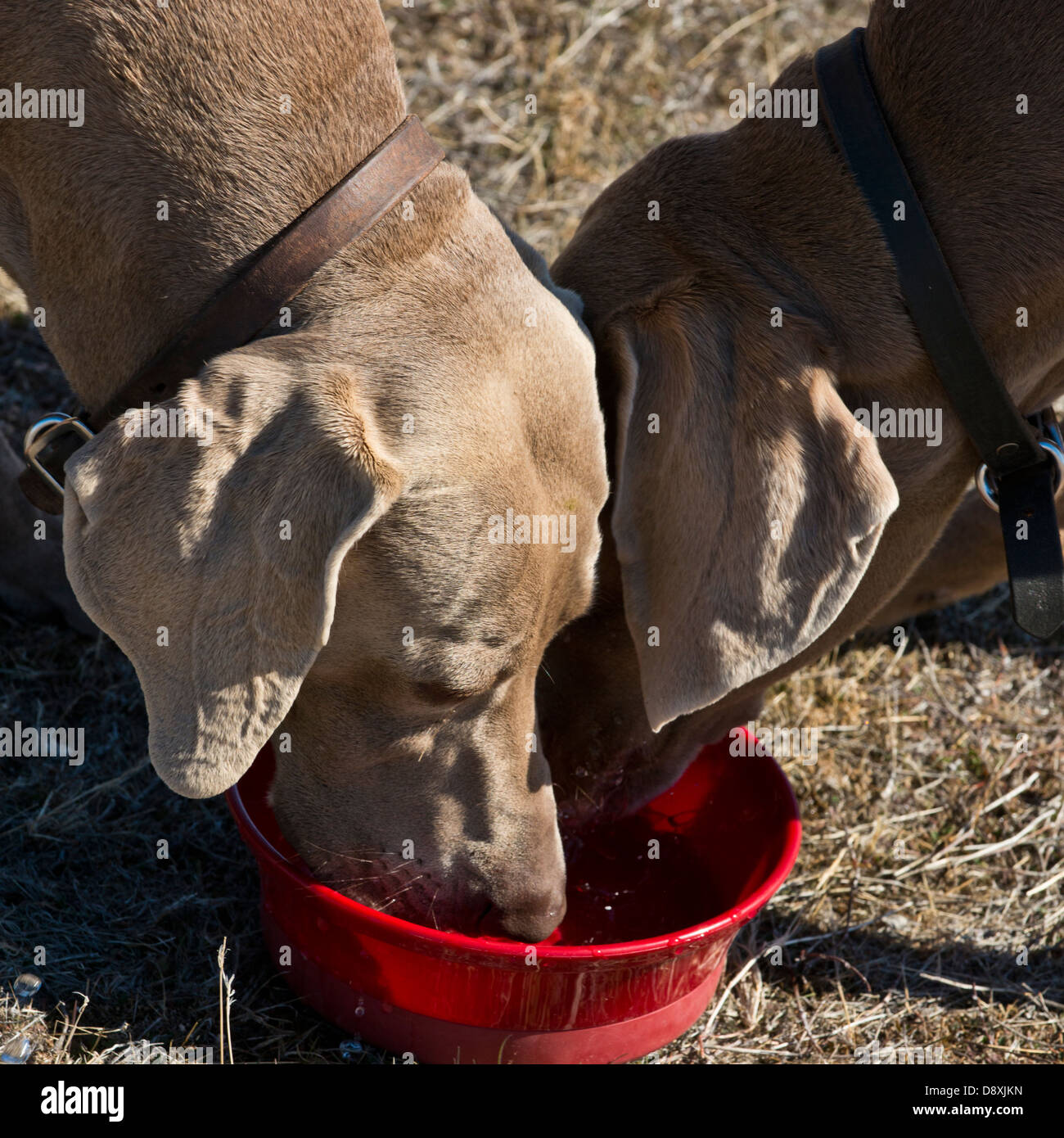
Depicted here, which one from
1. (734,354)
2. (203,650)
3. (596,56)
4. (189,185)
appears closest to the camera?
(203,650)

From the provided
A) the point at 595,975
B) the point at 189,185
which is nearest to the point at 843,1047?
the point at 595,975

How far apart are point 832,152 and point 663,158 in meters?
0.37

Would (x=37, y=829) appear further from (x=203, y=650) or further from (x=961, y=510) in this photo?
(x=961, y=510)

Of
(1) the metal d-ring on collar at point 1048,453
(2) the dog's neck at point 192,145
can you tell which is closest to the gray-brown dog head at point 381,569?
(2) the dog's neck at point 192,145

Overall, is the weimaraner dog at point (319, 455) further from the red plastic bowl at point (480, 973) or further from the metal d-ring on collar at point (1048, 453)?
the metal d-ring on collar at point (1048, 453)

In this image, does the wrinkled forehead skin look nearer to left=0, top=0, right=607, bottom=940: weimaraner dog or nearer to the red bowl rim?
left=0, top=0, right=607, bottom=940: weimaraner dog

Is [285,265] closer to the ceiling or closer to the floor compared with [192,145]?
closer to the floor

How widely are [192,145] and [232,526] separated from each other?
2.56ft

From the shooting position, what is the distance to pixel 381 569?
95.2 inches

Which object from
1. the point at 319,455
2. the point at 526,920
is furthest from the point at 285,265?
the point at 526,920

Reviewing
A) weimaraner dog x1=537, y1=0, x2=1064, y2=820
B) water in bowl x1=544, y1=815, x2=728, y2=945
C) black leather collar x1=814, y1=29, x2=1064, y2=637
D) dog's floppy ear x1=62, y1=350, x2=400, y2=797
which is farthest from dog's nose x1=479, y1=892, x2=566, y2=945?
black leather collar x1=814, y1=29, x2=1064, y2=637

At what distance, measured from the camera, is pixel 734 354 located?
2674 mm

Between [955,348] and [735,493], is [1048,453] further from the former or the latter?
[735,493]

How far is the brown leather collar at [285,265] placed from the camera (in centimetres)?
242
